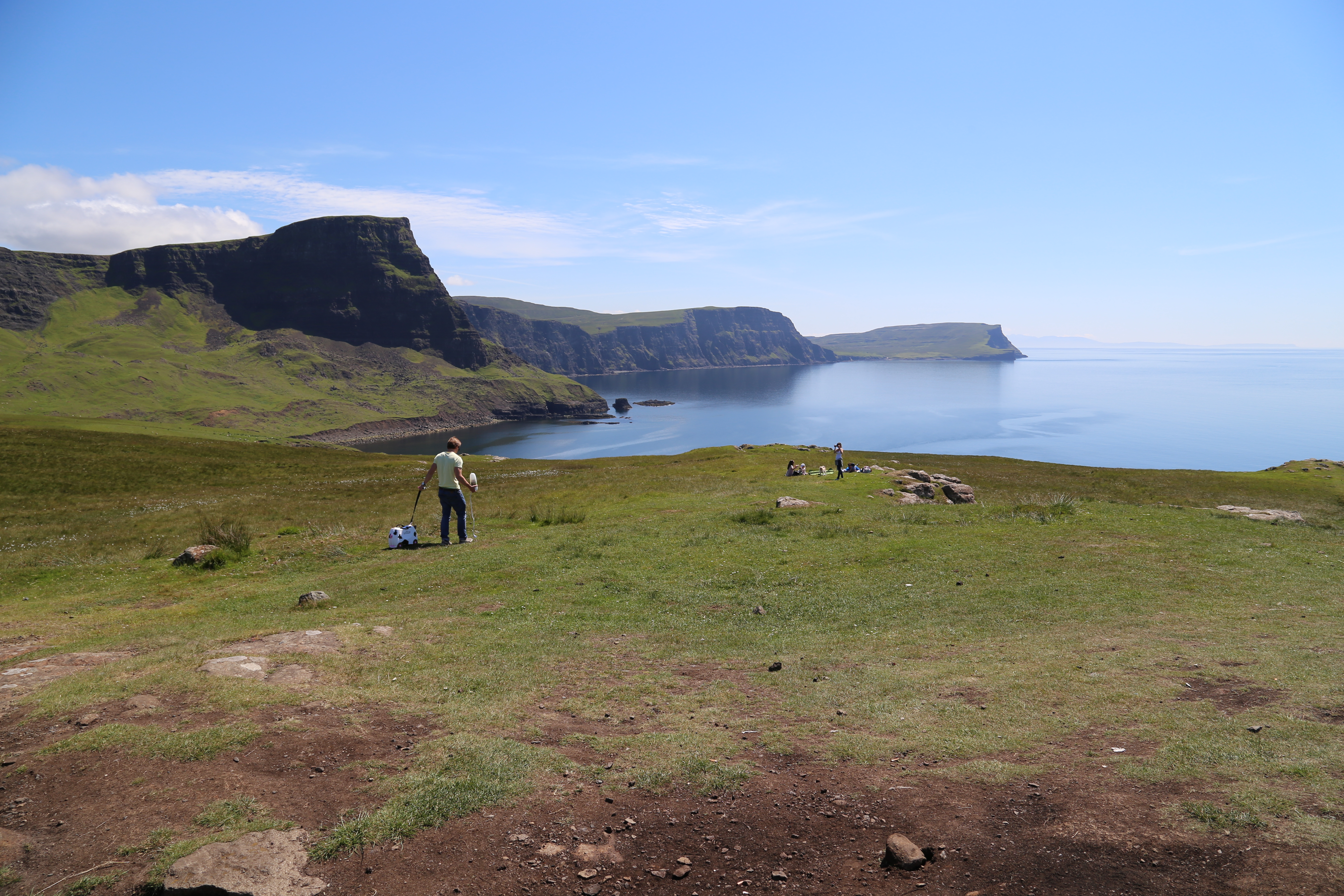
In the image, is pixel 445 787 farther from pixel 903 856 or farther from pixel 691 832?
pixel 903 856

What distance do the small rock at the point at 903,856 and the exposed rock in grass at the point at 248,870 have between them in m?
5.12

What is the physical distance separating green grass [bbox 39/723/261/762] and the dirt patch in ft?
42.5

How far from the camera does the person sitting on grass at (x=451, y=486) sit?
2102 cm

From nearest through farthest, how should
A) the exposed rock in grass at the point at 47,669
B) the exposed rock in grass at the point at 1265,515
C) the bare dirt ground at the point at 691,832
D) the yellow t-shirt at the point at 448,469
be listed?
the bare dirt ground at the point at 691,832, the exposed rock in grass at the point at 47,669, the yellow t-shirt at the point at 448,469, the exposed rock in grass at the point at 1265,515

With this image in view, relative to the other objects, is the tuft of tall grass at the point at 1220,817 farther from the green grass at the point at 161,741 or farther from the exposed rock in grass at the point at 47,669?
the exposed rock in grass at the point at 47,669

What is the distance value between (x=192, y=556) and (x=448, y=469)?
28.6 ft

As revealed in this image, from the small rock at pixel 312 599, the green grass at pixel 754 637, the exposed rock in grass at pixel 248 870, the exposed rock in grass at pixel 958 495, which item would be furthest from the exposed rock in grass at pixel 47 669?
the exposed rock in grass at pixel 958 495

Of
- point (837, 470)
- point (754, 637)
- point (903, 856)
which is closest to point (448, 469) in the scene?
point (754, 637)

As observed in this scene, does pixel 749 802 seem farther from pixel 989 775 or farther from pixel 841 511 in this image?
pixel 841 511

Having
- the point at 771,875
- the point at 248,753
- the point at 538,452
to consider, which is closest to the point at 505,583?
the point at 248,753

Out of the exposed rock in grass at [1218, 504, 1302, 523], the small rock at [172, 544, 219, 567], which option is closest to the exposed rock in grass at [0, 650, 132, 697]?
the small rock at [172, 544, 219, 567]

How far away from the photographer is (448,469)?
69.1 ft

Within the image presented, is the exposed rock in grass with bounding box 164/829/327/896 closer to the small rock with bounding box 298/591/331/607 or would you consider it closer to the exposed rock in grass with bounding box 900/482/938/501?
the small rock with bounding box 298/591/331/607

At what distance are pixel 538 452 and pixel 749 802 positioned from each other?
16877 cm
